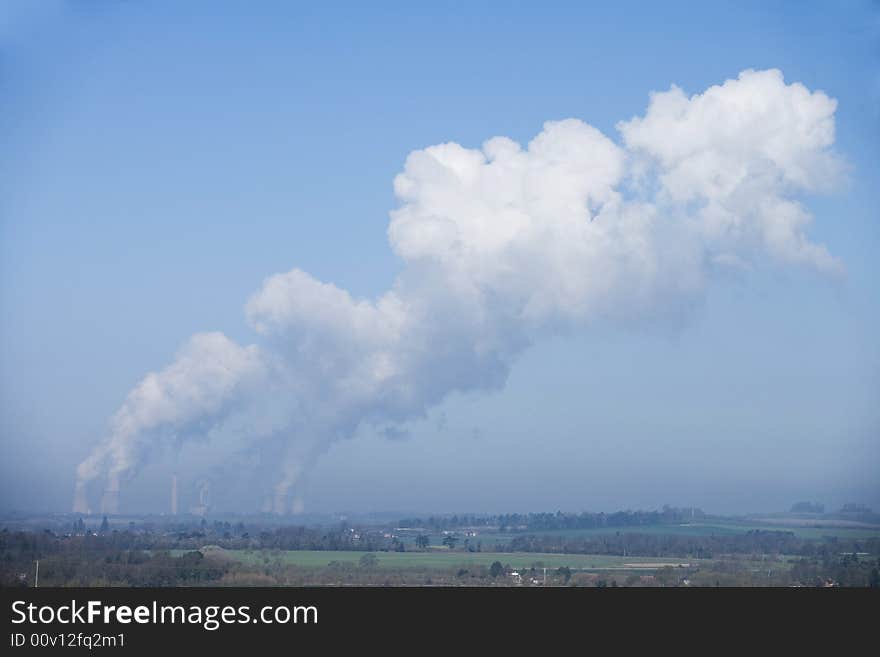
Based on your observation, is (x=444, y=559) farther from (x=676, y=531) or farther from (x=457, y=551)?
(x=676, y=531)

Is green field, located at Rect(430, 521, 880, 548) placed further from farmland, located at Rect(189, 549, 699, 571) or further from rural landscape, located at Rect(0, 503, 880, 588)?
farmland, located at Rect(189, 549, 699, 571)

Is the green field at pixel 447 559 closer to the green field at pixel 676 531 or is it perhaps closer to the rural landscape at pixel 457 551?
the rural landscape at pixel 457 551
